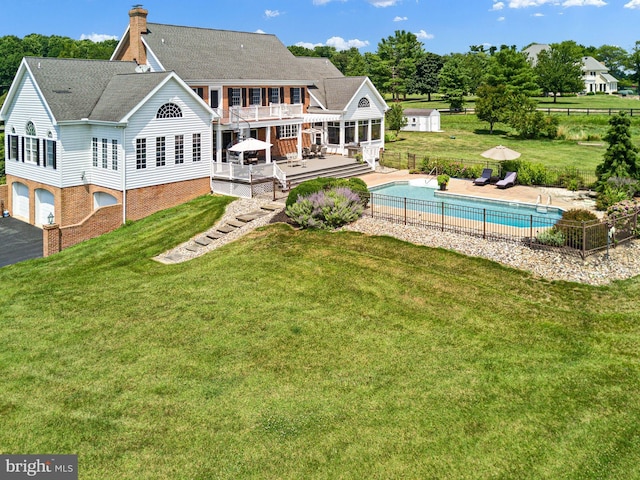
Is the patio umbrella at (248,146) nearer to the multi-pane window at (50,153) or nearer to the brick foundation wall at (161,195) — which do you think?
the brick foundation wall at (161,195)

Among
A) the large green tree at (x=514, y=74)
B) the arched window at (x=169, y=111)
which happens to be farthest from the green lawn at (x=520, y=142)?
the arched window at (x=169, y=111)

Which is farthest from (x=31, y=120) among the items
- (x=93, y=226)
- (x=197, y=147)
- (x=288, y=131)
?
(x=288, y=131)

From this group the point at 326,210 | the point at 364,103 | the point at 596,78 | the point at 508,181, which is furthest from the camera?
the point at 596,78

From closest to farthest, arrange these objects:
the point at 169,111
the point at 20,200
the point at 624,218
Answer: the point at 624,218, the point at 169,111, the point at 20,200

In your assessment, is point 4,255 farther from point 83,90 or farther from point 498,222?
point 498,222

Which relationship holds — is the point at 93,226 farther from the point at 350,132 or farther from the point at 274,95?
the point at 350,132

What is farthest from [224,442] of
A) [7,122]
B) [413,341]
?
[7,122]
